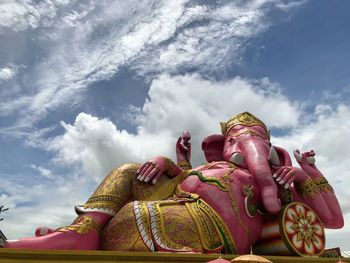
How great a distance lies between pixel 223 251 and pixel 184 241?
786 mm

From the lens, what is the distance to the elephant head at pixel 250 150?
25.2ft

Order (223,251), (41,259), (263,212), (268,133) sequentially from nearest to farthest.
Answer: (41,259)
(223,251)
(263,212)
(268,133)

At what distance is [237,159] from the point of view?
8.15 m

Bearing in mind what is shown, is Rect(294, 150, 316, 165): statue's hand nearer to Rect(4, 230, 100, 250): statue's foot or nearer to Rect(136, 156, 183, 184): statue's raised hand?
Rect(136, 156, 183, 184): statue's raised hand

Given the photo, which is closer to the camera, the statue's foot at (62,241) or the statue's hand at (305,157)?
the statue's foot at (62,241)

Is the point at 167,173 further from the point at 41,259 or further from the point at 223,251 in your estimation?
the point at 41,259

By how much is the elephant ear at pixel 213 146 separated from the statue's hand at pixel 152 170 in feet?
6.59

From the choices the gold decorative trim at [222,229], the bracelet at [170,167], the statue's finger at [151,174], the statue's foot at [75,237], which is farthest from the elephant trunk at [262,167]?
the statue's foot at [75,237]

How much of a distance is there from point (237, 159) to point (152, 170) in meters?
1.85

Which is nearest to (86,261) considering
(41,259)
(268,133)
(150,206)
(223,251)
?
(41,259)

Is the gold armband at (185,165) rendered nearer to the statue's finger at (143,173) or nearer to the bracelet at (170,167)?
the bracelet at (170,167)

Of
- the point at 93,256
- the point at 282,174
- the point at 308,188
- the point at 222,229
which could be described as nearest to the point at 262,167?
the point at 282,174

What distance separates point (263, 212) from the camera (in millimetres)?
7902

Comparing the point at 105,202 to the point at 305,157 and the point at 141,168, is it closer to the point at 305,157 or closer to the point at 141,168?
the point at 141,168
